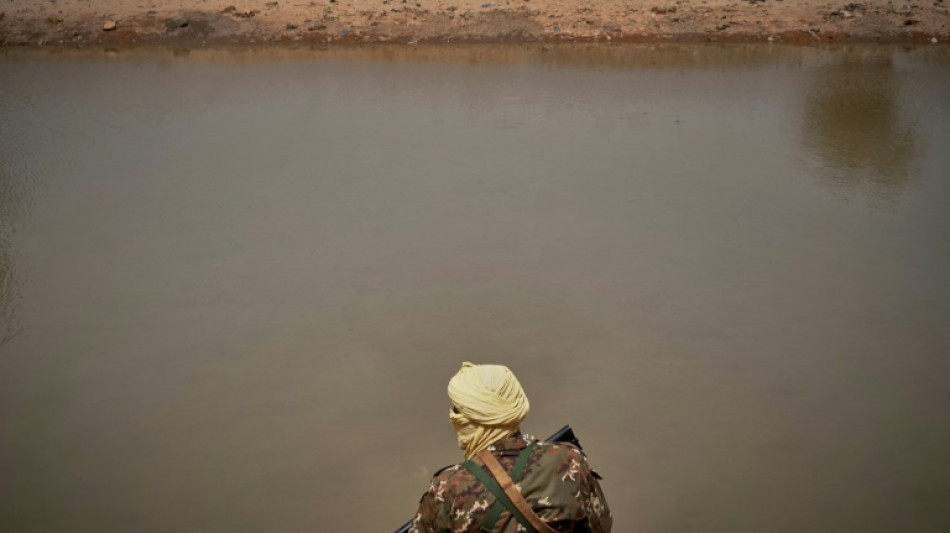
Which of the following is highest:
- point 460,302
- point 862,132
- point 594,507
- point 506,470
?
point 506,470

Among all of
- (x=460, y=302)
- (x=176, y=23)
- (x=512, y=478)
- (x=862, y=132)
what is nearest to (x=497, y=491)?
(x=512, y=478)

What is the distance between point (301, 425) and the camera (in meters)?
3.69

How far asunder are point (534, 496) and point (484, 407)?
246mm

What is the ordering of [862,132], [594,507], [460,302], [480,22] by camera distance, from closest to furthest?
[594,507] → [460,302] → [862,132] → [480,22]

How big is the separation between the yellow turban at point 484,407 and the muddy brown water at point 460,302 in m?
1.30

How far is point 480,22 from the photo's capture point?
11609mm

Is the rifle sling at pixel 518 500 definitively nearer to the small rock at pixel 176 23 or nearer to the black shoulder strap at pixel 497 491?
the black shoulder strap at pixel 497 491

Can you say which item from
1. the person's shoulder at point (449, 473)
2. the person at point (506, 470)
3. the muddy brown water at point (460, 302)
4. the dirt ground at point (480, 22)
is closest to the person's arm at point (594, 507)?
the person at point (506, 470)

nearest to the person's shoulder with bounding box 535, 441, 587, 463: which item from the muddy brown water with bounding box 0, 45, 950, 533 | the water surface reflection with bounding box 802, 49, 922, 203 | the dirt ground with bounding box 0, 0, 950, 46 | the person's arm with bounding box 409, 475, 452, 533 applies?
the person's arm with bounding box 409, 475, 452, 533

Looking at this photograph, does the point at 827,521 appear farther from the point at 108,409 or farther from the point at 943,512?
the point at 108,409

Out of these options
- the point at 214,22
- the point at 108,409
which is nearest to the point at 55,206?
the point at 108,409

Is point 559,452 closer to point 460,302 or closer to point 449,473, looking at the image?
point 449,473

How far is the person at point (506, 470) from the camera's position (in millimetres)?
1853

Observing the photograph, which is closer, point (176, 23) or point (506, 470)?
point (506, 470)
